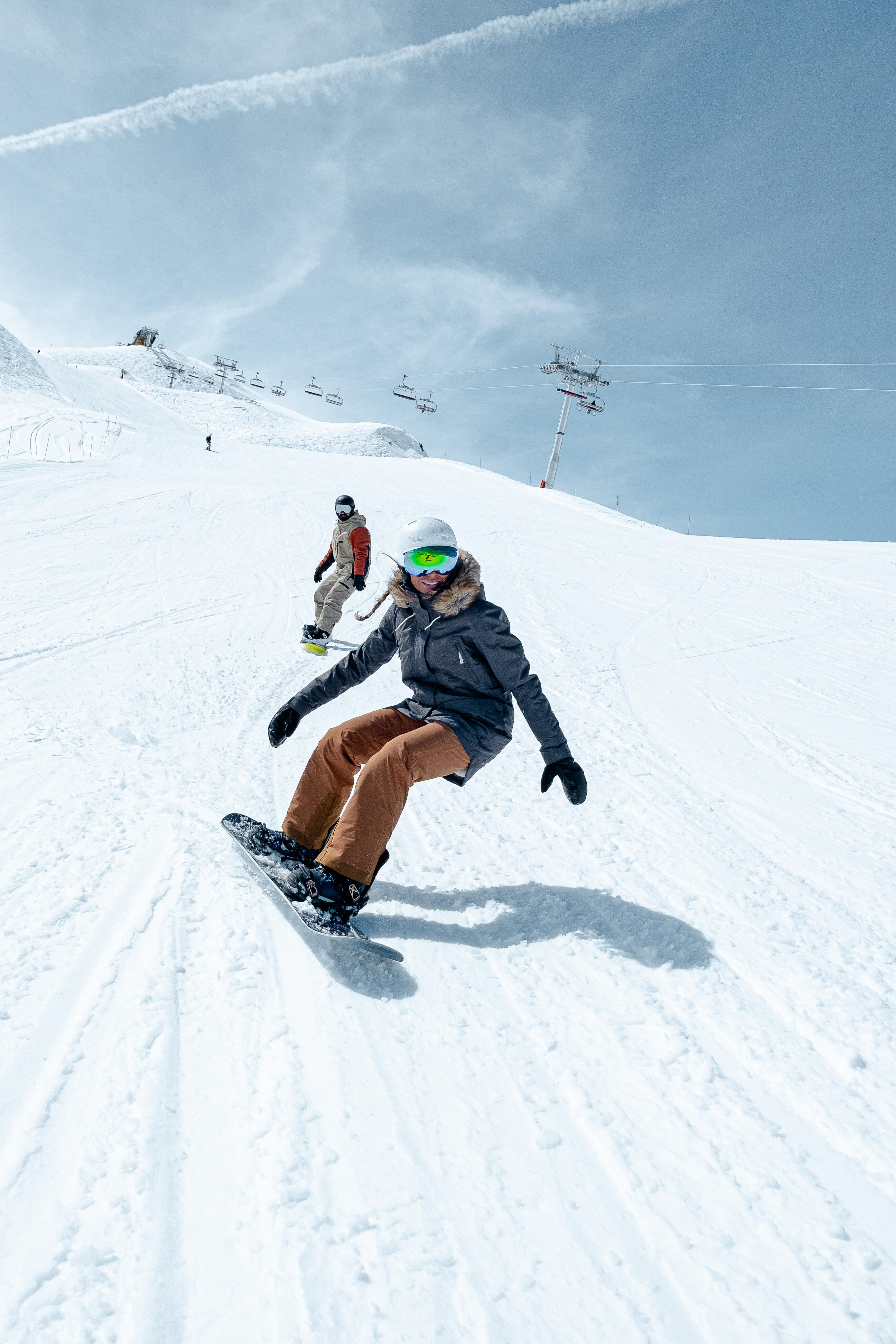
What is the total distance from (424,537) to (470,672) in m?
0.61

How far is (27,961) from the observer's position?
215 centimetres

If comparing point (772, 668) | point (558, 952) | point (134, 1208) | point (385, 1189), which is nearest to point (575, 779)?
point (558, 952)

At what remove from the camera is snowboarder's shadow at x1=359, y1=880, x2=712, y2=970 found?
8.63 ft

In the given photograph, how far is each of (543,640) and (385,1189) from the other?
274 inches

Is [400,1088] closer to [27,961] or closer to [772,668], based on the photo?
[27,961]

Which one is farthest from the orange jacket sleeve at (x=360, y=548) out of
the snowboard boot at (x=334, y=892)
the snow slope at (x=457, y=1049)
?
the snowboard boot at (x=334, y=892)

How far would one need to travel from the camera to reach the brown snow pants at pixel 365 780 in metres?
2.60

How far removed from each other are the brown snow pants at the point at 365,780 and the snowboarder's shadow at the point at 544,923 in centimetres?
34

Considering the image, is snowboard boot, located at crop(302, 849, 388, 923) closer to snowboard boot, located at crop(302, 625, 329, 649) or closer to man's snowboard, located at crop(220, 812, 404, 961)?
man's snowboard, located at crop(220, 812, 404, 961)

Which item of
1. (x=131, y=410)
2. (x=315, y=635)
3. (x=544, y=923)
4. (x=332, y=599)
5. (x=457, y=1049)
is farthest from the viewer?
(x=131, y=410)

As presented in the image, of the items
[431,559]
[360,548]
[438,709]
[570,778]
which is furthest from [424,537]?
[360,548]

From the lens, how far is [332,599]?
25.8 feet

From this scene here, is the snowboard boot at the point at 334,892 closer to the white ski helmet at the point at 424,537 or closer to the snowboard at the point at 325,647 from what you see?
the white ski helmet at the point at 424,537

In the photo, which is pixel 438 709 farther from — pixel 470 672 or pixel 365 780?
pixel 365 780
